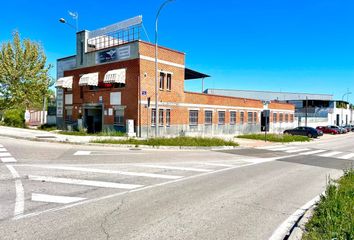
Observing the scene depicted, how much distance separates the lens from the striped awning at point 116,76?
2661cm

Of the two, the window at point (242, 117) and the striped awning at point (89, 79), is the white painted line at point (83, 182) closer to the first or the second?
the striped awning at point (89, 79)

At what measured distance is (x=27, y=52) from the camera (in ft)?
140

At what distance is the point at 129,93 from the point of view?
88.0ft

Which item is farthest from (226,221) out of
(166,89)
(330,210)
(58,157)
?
(166,89)

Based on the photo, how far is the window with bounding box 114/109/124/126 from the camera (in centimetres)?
2750

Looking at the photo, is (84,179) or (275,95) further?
(275,95)

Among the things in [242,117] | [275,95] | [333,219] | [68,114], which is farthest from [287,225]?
[275,95]

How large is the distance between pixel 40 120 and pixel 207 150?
37.3 m

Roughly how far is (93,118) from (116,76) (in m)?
6.81

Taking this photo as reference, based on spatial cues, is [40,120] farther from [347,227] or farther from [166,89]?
[347,227]

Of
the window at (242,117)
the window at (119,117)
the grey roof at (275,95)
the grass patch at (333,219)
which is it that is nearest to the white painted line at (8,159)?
the grass patch at (333,219)

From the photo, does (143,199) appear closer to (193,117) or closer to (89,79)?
(89,79)

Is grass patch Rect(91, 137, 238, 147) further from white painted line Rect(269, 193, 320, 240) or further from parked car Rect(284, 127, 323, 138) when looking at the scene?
parked car Rect(284, 127, 323, 138)

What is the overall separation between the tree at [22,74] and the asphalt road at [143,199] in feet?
111
